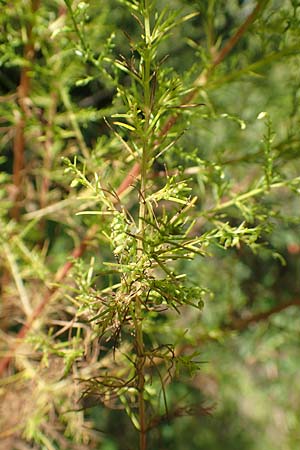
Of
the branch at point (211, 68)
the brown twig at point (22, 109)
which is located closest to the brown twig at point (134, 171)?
Answer: the branch at point (211, 68)

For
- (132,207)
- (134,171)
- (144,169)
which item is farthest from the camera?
(132,207)

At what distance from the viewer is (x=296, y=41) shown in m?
0.50

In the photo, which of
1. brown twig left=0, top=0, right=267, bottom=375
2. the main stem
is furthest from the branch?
the main stem

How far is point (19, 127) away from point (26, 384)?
294 millimetres

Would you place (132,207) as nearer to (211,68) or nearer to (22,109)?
(22,109)

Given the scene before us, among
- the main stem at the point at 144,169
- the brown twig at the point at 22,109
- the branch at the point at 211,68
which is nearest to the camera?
the main stem at the point at 144,169

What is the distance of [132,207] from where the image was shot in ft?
3.07

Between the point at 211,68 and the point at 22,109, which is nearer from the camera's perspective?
the point at 211,68

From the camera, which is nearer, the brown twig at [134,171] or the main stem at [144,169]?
the main stem at [144,169]

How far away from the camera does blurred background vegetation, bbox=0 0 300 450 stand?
53cm

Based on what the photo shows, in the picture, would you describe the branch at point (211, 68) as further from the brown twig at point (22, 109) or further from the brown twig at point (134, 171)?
the brown twig at point (22, 109)

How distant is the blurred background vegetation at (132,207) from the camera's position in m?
0.53

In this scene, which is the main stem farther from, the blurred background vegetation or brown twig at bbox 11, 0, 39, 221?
brown twig at bbox 11, 0, 39, 221

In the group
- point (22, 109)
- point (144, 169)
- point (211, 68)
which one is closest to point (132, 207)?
point (22, 109)
